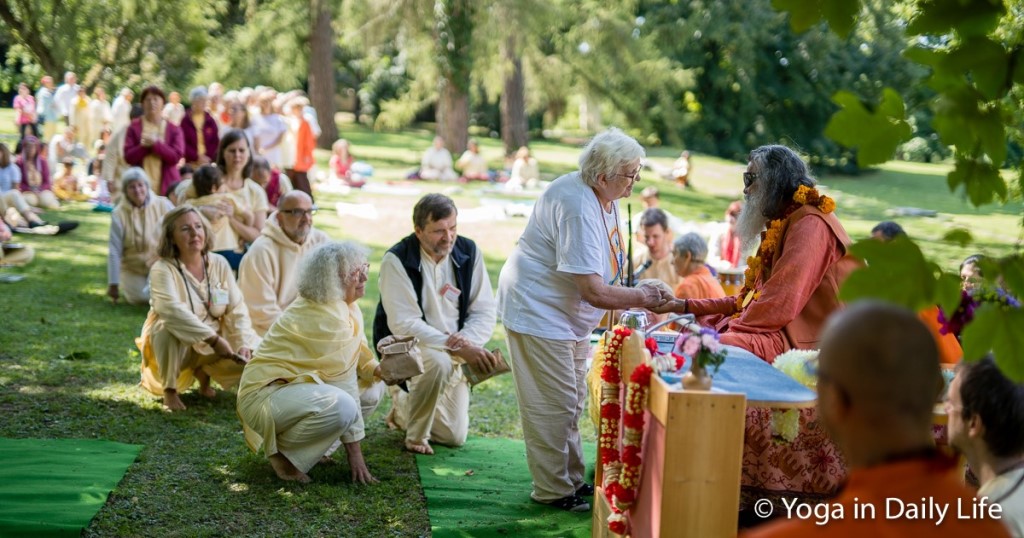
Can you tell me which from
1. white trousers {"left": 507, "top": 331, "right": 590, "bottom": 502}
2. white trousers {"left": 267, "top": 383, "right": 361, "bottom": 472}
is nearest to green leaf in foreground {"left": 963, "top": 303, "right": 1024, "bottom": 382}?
white trousers {"left": 507, "top": 331, "right": 590, "bottom": 502}

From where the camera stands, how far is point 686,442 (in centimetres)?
362

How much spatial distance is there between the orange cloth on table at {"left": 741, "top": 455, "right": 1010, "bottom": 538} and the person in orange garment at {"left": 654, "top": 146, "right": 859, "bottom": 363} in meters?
2.84

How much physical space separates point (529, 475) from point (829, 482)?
2.14 metres

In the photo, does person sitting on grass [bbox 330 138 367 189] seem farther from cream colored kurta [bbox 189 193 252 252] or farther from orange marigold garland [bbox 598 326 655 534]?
orange marigold garland [bbox 598 326 655 534]

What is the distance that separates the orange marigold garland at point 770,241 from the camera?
5043 mm

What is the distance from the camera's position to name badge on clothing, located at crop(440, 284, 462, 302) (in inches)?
266

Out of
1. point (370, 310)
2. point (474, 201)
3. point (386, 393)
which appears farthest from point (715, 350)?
point (474, 201)

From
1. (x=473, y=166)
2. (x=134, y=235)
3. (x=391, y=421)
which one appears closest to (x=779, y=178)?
(x=391, y=421)

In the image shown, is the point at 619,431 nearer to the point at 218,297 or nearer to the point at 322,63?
the point at 218,297

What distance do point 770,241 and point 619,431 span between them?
128 centimetres

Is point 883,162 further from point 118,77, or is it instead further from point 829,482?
point 118,77

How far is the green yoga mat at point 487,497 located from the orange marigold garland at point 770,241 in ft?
4.73

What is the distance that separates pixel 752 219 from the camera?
17.2ft

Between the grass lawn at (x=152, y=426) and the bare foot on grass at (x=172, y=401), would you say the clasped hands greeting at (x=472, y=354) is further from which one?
the bare foot on grass at (x=172, y=401)
